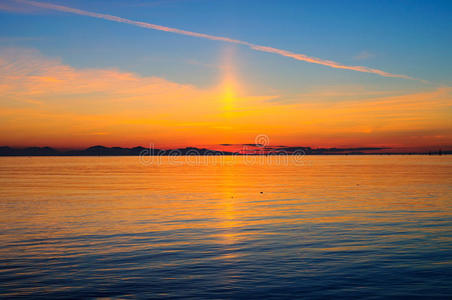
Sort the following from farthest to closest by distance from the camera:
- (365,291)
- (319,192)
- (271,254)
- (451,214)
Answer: (319,192) → (451,214) → (271,254) → (365,291)

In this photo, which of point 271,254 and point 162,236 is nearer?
point 271,254

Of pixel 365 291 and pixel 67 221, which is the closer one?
pixel 365 291

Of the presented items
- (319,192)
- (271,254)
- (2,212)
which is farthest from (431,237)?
(2,212)

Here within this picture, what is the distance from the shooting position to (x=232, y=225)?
28359mm

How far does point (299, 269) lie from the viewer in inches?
691

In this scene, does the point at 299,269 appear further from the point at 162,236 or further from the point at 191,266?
the point at 162,236

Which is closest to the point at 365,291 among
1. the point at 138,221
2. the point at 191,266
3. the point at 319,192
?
the point at 191,266

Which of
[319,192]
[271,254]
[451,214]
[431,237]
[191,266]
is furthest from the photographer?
[319,192]

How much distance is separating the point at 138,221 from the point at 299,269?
15.1 m

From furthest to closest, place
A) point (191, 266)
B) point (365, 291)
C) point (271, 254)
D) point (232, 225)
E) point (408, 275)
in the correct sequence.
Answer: point (232, 225), point (271, 254), point (191, 266), point (408, 275), point (365, 291)

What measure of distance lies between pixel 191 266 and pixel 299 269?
176 inches

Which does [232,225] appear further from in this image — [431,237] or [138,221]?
[431,237]

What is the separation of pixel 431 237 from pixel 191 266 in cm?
1385

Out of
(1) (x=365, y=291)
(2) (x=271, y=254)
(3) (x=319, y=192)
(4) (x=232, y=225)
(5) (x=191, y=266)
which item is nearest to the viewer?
(1) (x=365, y=291)
